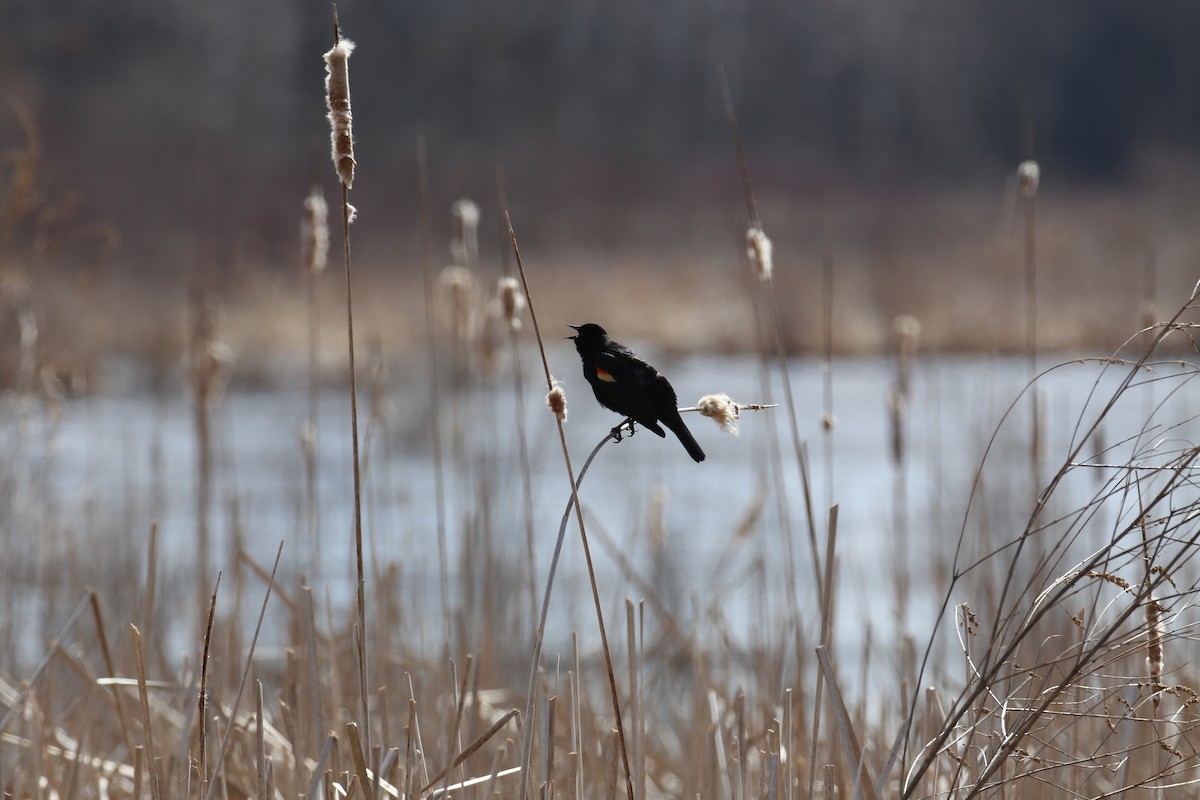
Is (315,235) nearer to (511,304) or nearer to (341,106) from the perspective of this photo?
(511,304)

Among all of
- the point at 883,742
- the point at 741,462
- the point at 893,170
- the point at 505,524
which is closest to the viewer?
the point at 883,742

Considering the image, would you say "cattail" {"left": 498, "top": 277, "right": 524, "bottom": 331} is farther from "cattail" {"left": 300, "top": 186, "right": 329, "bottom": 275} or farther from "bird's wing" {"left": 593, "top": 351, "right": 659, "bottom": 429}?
"cattail" {"left": 300, "top": 186, "right": 329, "bottom": 275}

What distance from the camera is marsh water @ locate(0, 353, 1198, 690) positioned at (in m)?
2.07

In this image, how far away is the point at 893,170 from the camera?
19594 millimetres

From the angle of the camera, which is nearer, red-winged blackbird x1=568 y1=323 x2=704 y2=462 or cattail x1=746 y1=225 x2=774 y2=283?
red-winged blackbird x1=568 y1=323 x2=704 y2=462

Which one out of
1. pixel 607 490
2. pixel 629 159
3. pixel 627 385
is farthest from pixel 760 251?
pixel 629 159

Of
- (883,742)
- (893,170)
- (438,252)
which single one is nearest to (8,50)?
(438,252)

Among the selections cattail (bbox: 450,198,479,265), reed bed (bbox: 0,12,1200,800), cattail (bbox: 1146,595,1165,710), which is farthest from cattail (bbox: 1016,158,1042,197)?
cattail (bbox: 450,198,479,265)

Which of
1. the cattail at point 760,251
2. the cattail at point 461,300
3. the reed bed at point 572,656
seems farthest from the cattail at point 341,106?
the cattail at point 461,300

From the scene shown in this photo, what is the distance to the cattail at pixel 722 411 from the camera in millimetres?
787

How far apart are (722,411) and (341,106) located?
0.33 meters

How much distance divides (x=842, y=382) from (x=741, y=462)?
242cm

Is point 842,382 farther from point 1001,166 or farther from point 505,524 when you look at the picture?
point 1001,166

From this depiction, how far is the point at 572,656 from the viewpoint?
1125 mm
